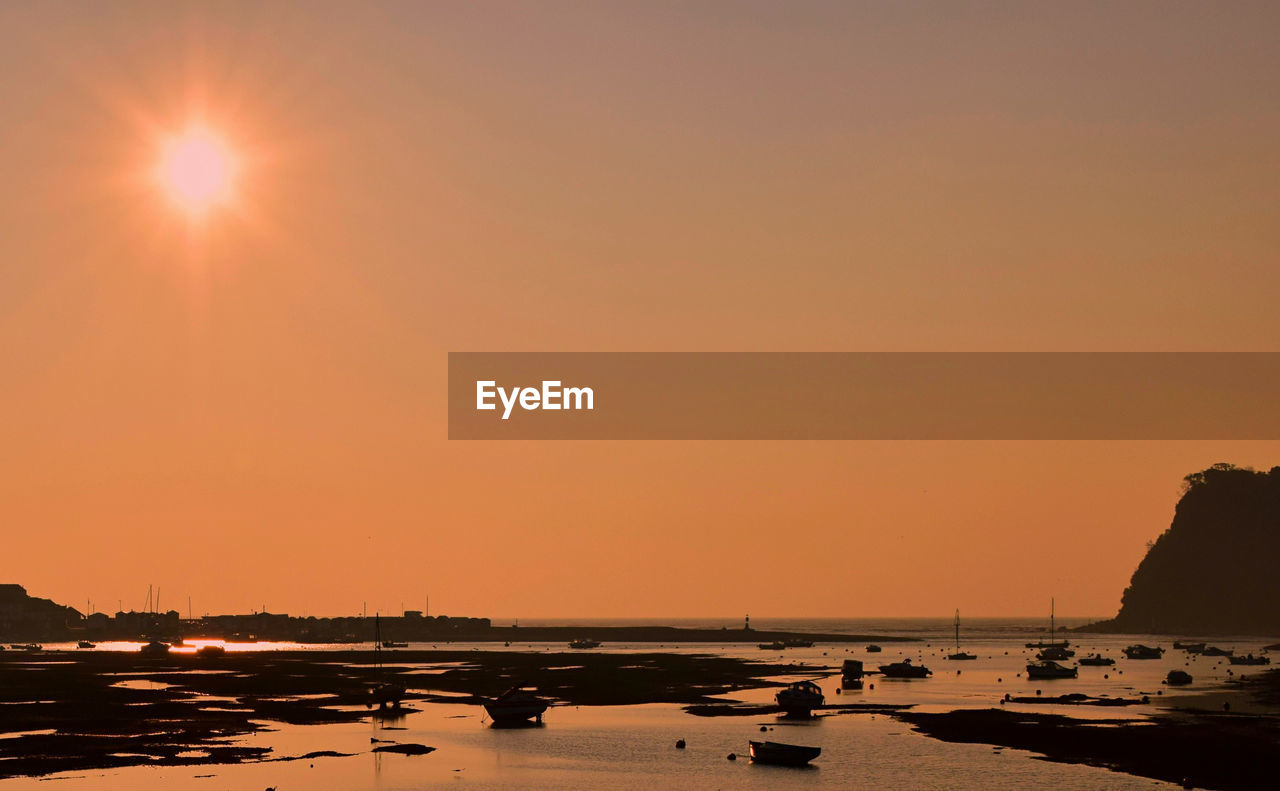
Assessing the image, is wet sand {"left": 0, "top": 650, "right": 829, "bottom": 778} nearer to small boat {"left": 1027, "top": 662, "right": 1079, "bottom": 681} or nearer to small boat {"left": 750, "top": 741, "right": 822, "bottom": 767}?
small boat {"left": 750, "top": 741, "right": 822, "bottom": 767}

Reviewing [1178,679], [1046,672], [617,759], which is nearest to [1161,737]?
[617,759]

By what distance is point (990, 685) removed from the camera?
134125 millimetres

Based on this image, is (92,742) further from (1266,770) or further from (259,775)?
(1266,770)

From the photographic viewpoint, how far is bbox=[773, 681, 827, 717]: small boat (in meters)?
95.7

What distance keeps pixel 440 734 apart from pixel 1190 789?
44.5m

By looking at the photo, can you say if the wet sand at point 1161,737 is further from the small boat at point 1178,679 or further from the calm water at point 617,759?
the small boat at point 1178,679

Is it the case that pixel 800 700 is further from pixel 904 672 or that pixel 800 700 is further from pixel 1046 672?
pixel 1046 672

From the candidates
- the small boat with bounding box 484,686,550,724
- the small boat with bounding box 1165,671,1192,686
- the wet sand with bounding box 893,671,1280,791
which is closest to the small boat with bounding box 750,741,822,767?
the wet sand with bounding box 893,671,1280,791

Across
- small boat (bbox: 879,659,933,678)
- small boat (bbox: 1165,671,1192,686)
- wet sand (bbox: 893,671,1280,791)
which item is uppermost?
wet sand (bbox: 893,671,1280,791)

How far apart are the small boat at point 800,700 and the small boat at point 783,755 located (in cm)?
2395

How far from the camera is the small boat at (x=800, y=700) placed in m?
95.7

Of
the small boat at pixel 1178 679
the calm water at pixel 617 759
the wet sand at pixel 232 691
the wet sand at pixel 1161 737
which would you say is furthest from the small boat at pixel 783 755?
the small boat at pixel 1178 679

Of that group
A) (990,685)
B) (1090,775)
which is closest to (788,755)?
(1090,775)

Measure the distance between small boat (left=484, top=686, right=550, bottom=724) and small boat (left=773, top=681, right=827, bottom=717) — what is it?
17585 millimetres
